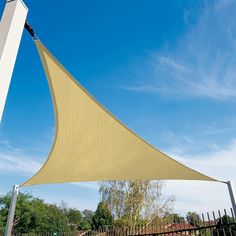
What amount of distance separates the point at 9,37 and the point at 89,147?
91.4 inches

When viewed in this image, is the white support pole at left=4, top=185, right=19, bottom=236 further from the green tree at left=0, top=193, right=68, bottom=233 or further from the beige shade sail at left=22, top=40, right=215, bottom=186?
the green tree at left=0, top=193, right=68, bottom=233

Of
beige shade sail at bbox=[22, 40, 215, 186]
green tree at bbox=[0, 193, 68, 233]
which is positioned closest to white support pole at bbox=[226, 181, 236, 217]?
beige shade sail at bbox=[22, 40, 215, 186]

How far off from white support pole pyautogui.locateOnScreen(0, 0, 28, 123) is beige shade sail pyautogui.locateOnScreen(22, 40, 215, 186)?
2.08 ft

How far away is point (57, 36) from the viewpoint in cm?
395

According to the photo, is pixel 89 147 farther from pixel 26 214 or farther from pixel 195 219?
pixel 26 214

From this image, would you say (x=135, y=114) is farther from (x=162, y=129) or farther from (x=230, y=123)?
(x=230, y=123)

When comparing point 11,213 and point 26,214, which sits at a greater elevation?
point 26,214

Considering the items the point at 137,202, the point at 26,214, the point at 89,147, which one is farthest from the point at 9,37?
the point at 26,214

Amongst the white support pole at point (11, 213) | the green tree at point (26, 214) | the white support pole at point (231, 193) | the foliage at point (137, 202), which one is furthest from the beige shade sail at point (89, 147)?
the green tree at point (26, 214)

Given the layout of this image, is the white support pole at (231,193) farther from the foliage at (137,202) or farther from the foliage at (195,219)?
the foliage at (137,202)

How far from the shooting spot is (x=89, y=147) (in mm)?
3506

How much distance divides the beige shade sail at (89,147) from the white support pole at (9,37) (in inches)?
25.0

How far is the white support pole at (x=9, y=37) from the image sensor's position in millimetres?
1255

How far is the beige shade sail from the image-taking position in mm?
2705
